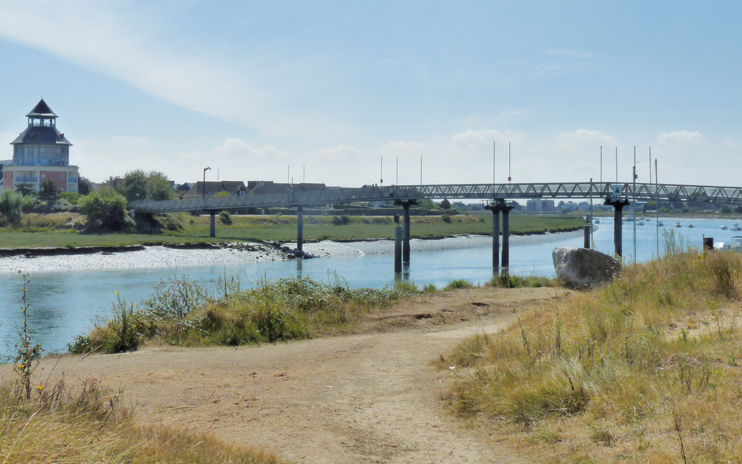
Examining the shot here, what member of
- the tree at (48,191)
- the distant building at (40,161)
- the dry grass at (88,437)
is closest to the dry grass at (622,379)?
the dry grass at (88,437)

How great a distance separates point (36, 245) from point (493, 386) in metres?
51.2

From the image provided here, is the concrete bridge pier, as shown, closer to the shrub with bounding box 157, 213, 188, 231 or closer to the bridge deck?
the bridge deck

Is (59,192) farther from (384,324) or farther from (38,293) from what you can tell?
(384,324)

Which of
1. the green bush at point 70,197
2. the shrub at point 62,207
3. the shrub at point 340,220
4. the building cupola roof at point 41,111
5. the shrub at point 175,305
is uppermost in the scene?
the building cupola roof at point 41,111

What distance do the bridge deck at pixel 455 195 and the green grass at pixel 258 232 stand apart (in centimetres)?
389

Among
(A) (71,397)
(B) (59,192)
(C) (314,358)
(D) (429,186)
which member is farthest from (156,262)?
(B) (59,192)

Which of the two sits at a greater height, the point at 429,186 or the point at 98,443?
the point at 429,186

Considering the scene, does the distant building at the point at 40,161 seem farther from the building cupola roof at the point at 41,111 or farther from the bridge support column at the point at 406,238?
the bridge support column at the point at 406,238

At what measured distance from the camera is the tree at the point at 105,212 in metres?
72.2

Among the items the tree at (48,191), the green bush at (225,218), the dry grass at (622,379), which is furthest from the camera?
the tree at (48,191)

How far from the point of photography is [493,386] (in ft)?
27.4

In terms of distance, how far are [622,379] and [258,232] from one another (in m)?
74.6

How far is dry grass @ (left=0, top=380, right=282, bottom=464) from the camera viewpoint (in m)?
4.96

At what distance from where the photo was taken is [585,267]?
20.0 m
